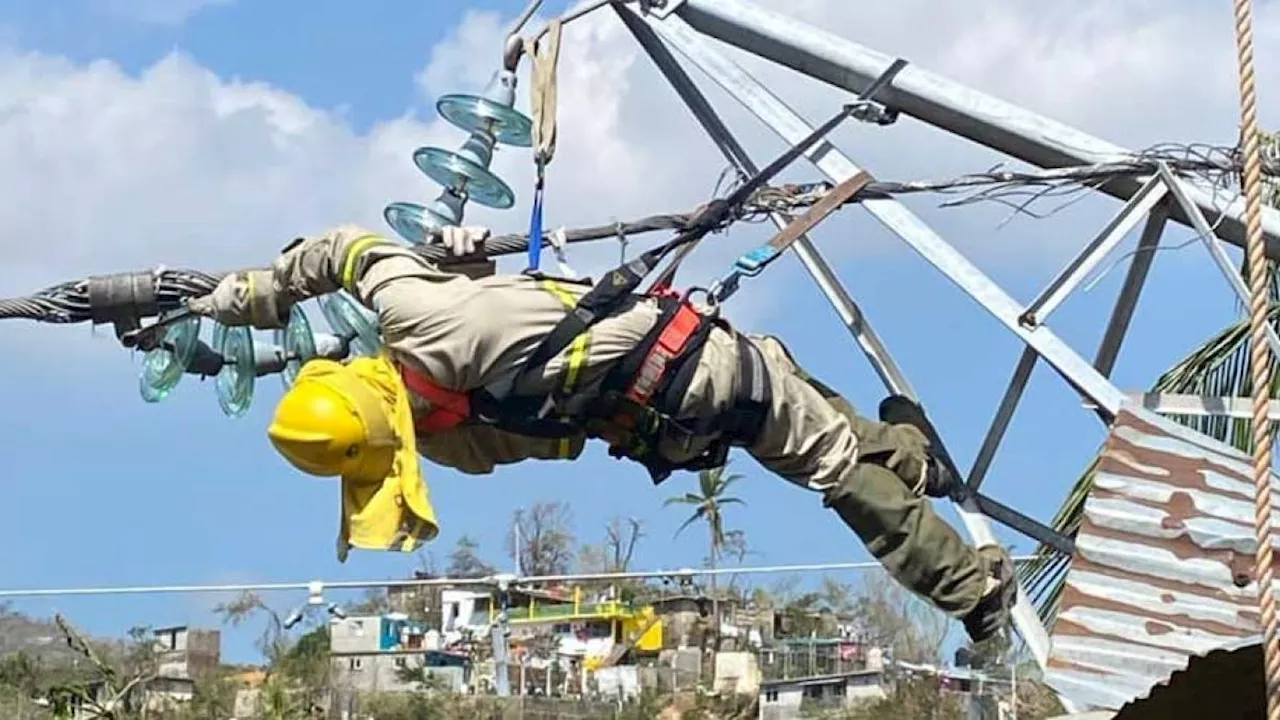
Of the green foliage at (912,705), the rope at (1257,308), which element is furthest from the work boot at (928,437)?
the green foliage at (912,705)

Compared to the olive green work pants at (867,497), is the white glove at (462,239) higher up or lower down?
higher up

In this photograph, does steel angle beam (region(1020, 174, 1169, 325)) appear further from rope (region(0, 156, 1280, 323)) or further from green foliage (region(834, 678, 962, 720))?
green foliage (region(834, 678, 962, 720))

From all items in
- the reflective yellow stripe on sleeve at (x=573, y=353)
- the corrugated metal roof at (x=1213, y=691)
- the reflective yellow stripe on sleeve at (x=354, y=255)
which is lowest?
the corrugated metal roof at (x=1213, y=691)

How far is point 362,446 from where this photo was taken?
191 inches

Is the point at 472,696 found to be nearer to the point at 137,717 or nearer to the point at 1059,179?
the point at 137,717

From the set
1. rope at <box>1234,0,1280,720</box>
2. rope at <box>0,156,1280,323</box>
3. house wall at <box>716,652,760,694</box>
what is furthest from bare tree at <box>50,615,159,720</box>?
rope at <box>1234,0,1280,720</box>

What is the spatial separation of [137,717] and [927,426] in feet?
A: 42.2

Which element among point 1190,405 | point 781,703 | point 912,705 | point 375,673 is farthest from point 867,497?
point 375,673

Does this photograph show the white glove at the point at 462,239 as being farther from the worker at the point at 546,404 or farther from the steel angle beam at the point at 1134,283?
the steel angle beam at the point at 1134,283

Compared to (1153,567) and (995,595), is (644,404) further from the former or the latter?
(1153,567)

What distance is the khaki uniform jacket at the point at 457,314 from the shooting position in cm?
493

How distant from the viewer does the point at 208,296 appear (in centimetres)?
552

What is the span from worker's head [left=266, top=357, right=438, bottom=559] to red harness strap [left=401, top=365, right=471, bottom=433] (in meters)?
0.05

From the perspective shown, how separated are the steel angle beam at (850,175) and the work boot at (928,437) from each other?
0.09 m
